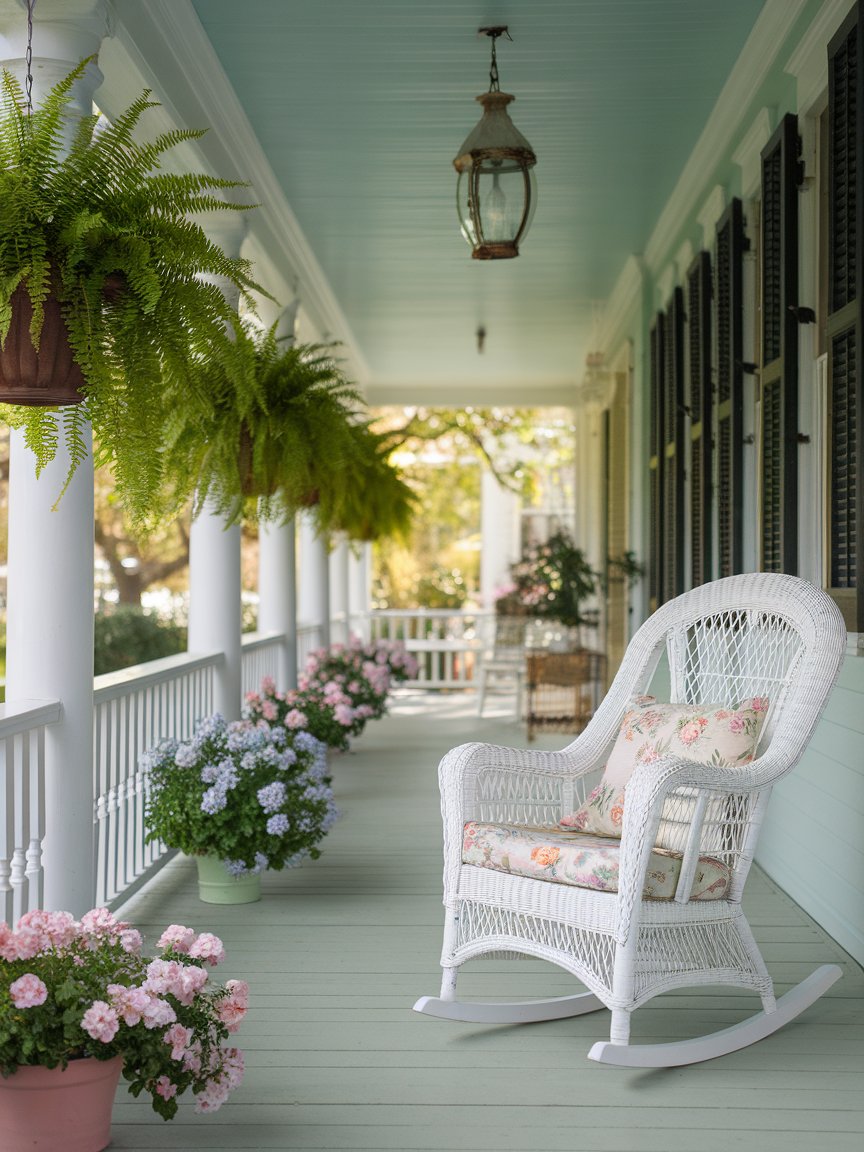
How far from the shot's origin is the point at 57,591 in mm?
3193

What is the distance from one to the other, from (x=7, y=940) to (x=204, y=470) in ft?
7.44

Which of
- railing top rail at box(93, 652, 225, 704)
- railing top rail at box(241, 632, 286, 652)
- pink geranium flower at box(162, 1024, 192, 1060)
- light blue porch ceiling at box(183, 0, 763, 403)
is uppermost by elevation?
light blue porch ceiling at box(183, 0, 763, 403)

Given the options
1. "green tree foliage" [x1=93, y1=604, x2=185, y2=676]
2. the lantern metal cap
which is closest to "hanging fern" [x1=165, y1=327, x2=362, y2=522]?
the lantern metal cap

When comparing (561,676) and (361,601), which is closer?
(561,676)

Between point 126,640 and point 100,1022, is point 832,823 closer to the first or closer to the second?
point 100,1022

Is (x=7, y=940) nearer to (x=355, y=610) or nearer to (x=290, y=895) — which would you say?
(x=290, y=895)

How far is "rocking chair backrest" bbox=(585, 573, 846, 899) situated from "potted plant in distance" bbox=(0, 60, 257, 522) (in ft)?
4.63

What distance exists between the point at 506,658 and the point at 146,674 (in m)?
6.38

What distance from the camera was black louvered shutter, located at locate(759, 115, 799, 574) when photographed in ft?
13.5

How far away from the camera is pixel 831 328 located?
3641 millimetres

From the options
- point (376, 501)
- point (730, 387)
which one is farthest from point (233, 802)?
point (376, 501)

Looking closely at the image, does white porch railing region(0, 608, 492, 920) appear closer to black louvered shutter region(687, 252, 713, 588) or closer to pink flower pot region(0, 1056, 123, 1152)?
pink flower pot region(0, 1056, 123, 1152)

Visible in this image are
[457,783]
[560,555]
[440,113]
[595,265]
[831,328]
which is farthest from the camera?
[560,555]

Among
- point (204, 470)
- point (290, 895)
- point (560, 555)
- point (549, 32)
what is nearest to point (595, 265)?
point (560, 555)
